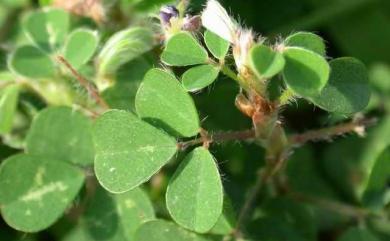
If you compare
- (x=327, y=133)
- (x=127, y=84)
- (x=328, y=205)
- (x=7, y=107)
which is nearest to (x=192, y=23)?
(x=127, y=84)

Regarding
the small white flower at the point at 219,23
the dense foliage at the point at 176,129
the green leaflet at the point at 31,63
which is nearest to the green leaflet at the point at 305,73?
the dense foliage at the point at 176,129

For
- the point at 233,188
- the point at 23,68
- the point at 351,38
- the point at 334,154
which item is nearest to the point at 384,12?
the point at 351,38

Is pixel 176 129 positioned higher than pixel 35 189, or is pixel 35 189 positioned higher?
pixel 176 129

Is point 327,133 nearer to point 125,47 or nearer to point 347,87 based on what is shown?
point 347,87

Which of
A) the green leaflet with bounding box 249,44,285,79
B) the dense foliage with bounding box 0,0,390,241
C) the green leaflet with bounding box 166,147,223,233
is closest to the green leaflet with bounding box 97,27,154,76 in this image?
the dense foliage with bounding box 0,0,390,241

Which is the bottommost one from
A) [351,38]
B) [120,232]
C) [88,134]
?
[351,38]

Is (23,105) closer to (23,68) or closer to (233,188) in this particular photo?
(23,68)
